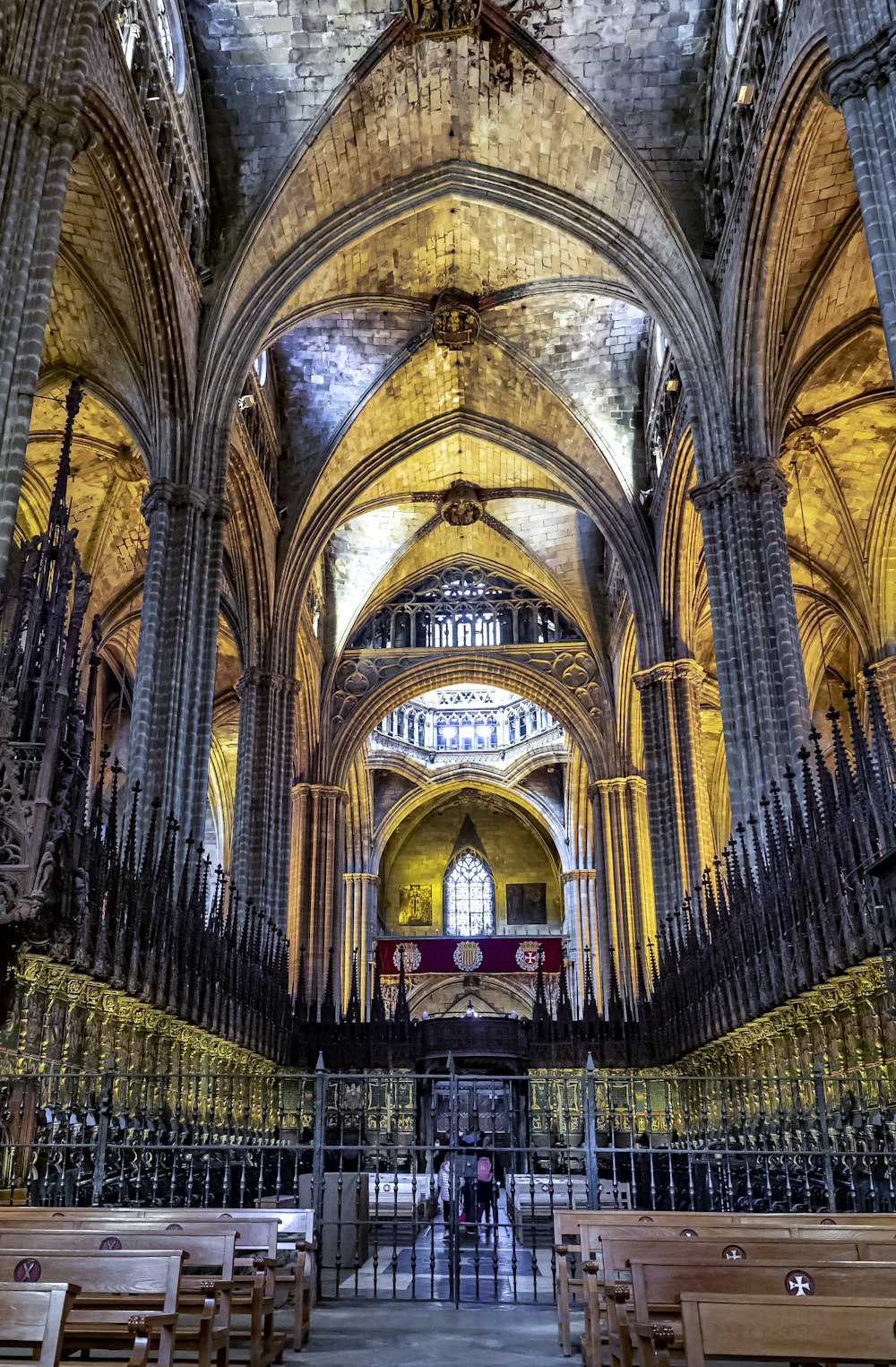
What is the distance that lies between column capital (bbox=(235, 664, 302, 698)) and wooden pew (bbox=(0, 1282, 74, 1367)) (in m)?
19.1

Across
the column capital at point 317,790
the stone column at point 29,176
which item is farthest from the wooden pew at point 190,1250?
the column capital at point 317,790

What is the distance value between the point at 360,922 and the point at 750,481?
77.3ft

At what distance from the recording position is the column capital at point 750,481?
1548 cm

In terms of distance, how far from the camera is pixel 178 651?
49.9ft

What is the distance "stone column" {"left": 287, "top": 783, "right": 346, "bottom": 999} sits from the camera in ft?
87.4

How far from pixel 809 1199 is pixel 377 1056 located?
1267 centimetres

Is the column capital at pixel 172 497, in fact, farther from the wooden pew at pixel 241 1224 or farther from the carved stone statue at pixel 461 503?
the carved stone statue at pixel 461 503

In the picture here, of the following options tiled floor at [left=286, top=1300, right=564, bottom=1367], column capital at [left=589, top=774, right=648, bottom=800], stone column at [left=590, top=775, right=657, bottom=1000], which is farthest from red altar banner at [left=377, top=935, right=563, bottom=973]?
tiled floor at [left=286, top=1300, right=564, bottom=1367]

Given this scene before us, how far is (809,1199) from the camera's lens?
8992mm

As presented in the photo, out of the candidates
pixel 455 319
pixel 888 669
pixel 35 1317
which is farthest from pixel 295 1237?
pixel 455 319

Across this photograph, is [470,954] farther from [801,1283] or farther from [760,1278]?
[801,1283]

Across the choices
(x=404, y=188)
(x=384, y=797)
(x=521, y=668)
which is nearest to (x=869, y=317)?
(x=404, y=188)

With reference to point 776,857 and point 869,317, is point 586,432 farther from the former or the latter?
point 776,857

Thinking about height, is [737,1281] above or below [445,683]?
below
